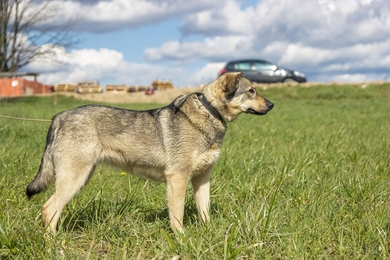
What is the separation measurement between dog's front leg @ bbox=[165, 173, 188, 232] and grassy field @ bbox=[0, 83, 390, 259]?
14 cm

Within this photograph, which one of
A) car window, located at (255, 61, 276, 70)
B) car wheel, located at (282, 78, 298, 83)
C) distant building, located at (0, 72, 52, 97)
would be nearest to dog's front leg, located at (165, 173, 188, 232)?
car window, located at (255, 61, 276, 70)

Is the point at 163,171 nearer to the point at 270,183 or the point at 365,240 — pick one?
the point at 270,183

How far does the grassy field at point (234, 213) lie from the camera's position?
3801 millimetres

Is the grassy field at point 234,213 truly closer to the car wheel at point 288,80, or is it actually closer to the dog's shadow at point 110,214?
Result: the dog's shadow at point 110,214

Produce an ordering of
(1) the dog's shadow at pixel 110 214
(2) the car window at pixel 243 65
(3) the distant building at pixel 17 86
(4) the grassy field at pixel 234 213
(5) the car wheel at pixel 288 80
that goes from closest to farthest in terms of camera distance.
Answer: (4) the grassy field at pixel 234 213, (1) the dog's shadow at pixel 110 214, (2) the car window at pixel 243 65, (5) the car wheel at pixel 288 80, (3) the distant building at pixel 17 86

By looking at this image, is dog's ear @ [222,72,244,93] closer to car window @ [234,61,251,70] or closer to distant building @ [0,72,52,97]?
car window @ [234,61,251,70]

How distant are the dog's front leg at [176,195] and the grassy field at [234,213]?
141 millimetres

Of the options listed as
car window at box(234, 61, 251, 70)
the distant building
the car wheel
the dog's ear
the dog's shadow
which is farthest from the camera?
the distant building

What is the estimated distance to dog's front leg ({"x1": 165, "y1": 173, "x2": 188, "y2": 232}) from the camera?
15.5 feet

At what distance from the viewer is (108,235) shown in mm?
4289

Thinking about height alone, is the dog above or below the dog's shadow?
above

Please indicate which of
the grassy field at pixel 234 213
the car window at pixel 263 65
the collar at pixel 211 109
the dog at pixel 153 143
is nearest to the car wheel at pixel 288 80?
the car window at pixel 263 65

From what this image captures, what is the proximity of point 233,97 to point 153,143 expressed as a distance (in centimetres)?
98

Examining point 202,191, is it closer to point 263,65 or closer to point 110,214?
point 110,214
